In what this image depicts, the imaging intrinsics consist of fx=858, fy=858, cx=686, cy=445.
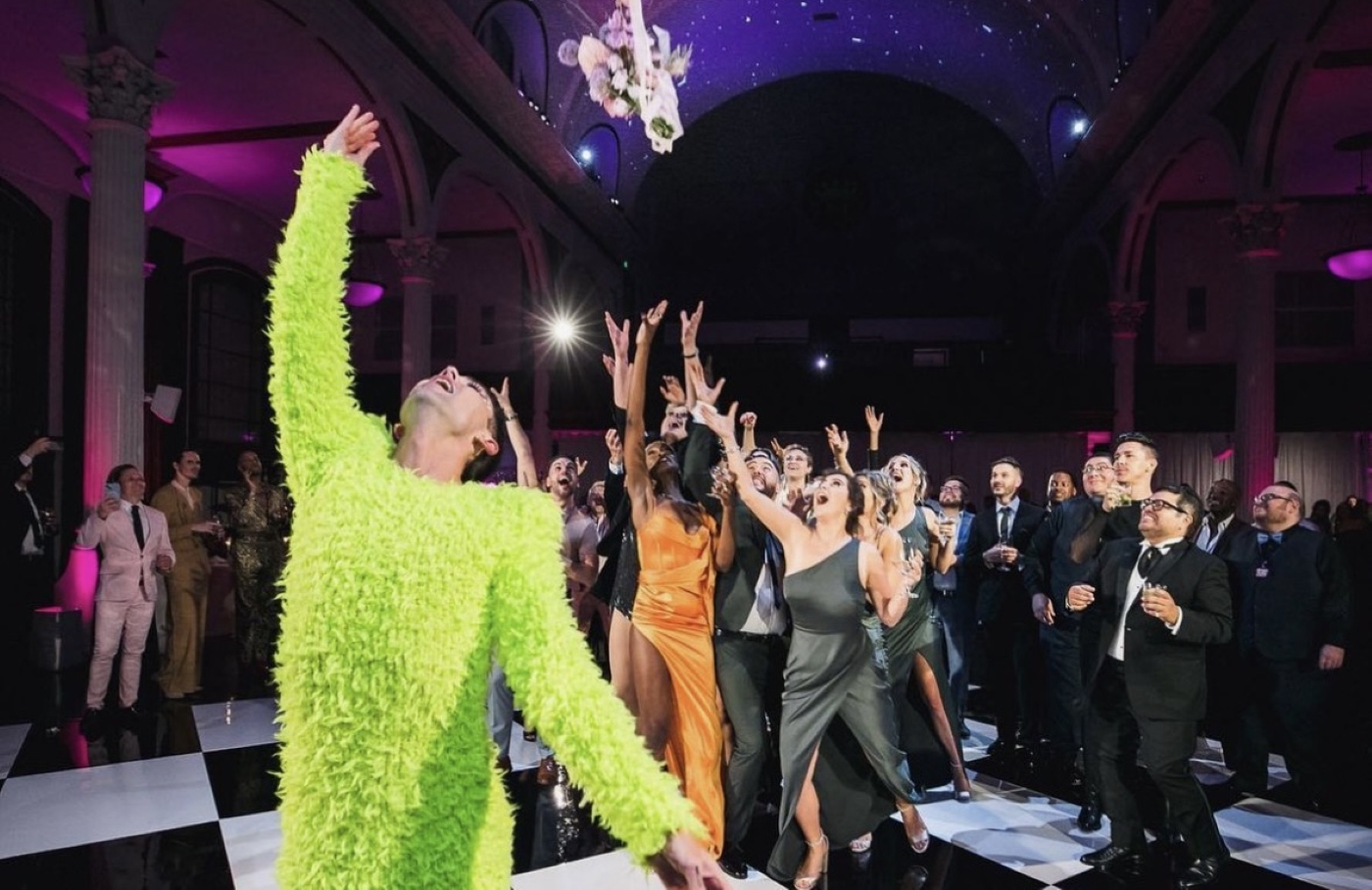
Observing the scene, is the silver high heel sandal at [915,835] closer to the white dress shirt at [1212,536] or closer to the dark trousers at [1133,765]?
the dark trousers at [1133,765]

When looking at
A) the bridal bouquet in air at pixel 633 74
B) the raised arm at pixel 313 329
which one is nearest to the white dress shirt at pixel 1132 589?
the bridal bouquet in air at pixel 633 74

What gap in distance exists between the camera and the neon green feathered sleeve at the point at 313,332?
131 centimetres


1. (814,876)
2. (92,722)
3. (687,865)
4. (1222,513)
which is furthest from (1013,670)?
(92,722)

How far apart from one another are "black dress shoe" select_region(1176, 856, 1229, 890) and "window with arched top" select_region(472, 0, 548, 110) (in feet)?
31.1

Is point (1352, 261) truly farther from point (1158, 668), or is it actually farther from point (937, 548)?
point (1158, 668)

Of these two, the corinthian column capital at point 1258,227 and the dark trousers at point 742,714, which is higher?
the corinthian column capital at point 1258,227

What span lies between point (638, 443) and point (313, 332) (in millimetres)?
1916

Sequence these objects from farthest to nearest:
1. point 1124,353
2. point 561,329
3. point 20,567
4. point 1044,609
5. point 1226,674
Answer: point 561,329
point 1124,353
point 20,567
point 1226,674
point 1044,609

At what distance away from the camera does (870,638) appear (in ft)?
10.9

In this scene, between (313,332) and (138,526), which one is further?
(138,526)

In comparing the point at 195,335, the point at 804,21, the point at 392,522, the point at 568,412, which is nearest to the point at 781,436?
the point at 568,412

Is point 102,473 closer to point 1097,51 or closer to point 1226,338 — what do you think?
point 1097,51

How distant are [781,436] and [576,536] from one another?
39.5 ft

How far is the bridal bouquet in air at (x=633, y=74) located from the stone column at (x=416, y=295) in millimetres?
6353
